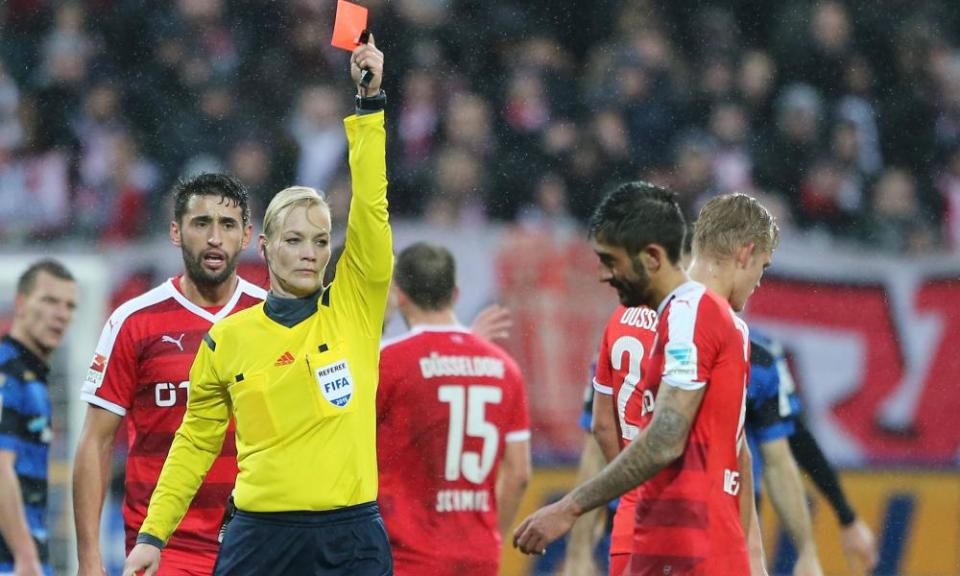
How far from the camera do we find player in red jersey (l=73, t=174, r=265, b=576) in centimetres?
552

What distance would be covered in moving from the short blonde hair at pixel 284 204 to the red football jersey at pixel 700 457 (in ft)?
3.90

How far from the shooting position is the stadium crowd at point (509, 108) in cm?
1175

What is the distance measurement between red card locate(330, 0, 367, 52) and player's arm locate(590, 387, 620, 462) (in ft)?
5.33

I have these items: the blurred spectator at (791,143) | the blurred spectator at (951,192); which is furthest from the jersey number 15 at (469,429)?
the blurred spectator at (791,143)

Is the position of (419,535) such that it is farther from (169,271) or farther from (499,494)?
(169,271)

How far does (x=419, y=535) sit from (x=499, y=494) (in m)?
0.68

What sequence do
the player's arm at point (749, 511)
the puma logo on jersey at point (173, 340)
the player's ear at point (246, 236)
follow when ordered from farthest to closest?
the player's ear at point (246, 236) < the puma logo on jersey at point (173, 340) < the player's arm at point (749, 511)

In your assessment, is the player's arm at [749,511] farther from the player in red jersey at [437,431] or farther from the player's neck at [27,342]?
the player's neck at [27,342]

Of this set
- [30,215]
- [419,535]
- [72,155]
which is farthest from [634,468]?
[72,155]

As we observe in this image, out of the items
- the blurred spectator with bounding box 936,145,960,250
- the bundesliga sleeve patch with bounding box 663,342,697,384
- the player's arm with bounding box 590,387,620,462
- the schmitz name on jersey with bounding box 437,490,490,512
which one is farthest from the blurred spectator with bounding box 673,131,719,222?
the bundesliga sleeve patch with bounding box 663,342,697,384

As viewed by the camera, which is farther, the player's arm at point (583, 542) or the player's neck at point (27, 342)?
the player's neck at point (27, 342)

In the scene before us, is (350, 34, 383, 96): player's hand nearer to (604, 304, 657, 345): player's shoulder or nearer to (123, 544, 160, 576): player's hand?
(604, 304, 657, 345): player's shoulder

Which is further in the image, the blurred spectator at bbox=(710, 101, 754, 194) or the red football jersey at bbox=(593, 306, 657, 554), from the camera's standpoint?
the blurred spectator at bbox=(710, 101, 754, 194)

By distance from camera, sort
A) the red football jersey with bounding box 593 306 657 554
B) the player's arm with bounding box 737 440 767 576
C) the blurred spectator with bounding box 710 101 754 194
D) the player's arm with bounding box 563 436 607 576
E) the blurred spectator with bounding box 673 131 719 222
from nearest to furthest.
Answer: the player's arm with bounding box 737 440 767 576, the red football jersey with bounding box 593 306 657 554, the player's arm with bounding box 563 436 607 576, the blurred spectator with bounding box 673 131 719 222, the blurred spectator with bounding box 710 101 754 194
